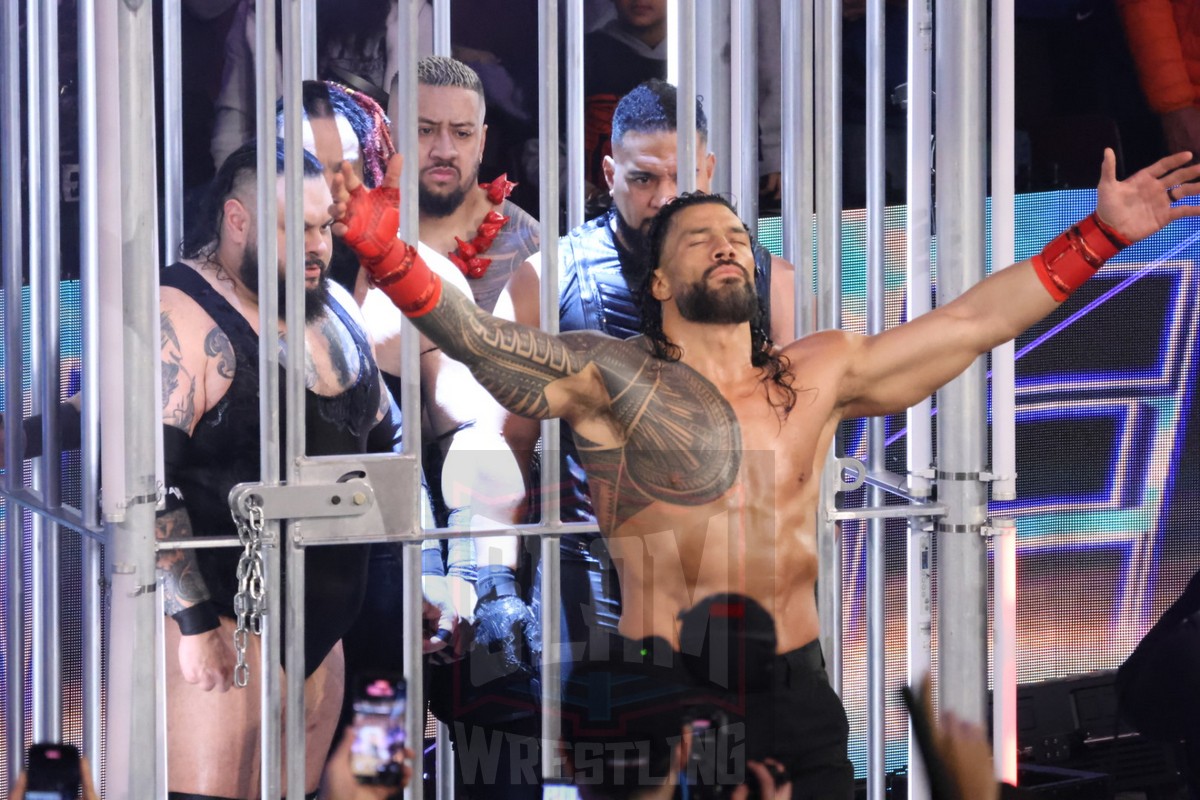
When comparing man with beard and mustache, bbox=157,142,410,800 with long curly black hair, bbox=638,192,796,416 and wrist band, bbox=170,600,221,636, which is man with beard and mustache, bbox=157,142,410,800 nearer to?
wrist band, bbox=170,600,221,636

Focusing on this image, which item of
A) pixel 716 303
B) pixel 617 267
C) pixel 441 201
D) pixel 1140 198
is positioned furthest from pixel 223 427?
pixel 1140 198

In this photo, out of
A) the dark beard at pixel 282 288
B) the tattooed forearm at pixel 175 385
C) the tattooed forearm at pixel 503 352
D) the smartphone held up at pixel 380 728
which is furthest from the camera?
the dark beard at pixel 282 288

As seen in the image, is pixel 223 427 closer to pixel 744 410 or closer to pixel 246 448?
pixel 246 448

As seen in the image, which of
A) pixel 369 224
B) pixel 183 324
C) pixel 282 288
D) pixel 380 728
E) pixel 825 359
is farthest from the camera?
pixel 282 288

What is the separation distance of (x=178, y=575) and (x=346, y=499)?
848 mm

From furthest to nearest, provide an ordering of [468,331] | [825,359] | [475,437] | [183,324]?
[475,437]
[183,324]
[825,359]
[468,331]

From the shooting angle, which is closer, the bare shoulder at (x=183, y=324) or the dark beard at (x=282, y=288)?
the bare shoulder at (x=183, y=324)

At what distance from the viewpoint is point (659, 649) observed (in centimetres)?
256

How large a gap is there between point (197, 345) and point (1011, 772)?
199 centimetres

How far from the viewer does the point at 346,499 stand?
2.46 metres

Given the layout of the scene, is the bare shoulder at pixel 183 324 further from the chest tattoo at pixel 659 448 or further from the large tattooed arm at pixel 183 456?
the chest tattoo at pixel 659 448

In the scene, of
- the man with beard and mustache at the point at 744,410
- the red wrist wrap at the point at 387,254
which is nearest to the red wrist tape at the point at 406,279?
the red wrist wrap at the point at 387,254

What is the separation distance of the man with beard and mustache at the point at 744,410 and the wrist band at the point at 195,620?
3.43ft

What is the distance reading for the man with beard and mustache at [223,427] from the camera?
10.2 feet
